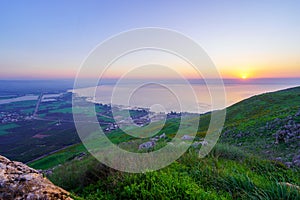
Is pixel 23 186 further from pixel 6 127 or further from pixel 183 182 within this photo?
pixel 6 127

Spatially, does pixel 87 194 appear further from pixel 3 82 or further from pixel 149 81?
pixel 3 82

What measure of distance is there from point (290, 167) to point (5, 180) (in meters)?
9.88

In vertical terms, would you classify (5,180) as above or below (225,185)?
above

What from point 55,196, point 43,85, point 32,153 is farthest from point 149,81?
point 43,85

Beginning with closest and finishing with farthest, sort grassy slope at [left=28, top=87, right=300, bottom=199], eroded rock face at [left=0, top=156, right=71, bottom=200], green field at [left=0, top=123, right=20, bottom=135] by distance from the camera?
eroded rock face at [left=0, top=156, right=71, bottom=200] → grassy slope at [left=28, top=87, right=300, bottom=199] → green field at [left=0, top=123, right=20, bottom=135]

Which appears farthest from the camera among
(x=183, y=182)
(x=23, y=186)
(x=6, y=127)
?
(x=6, y=127)

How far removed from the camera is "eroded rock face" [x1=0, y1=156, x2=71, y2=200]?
285cm

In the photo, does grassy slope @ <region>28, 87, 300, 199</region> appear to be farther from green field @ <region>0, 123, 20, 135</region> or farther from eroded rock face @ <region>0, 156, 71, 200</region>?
green field @ <region>0, 123, 20, 135</region>

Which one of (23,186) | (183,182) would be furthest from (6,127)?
(183,182)

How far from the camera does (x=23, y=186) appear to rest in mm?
2988

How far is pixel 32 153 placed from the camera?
40.5 meters

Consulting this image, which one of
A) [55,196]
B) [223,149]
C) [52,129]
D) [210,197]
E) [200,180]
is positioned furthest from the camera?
[52,129]

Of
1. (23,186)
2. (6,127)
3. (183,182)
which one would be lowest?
(6,127)

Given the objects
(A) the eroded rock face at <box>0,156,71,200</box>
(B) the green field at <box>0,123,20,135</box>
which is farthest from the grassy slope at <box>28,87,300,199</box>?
(B) the green field at <box>0,123,20,135</box>
